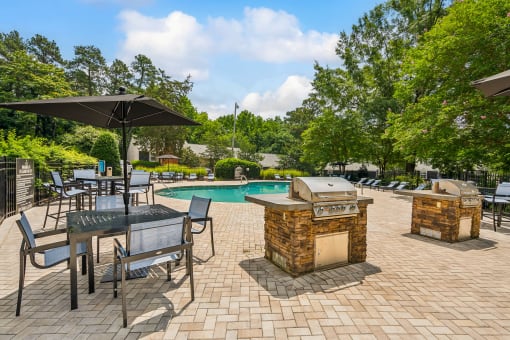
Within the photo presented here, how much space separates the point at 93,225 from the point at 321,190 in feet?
9.15

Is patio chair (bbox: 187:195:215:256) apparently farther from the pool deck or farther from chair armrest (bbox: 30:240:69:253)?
chair armrest (bbox: 30:240:69:253)

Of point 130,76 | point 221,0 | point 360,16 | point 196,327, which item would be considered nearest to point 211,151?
point 130,76

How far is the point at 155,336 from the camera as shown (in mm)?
2088

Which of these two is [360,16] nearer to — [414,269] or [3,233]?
[414,269]

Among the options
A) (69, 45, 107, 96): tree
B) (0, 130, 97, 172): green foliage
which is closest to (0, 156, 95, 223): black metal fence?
(0, 130, 97, 172): green foliage

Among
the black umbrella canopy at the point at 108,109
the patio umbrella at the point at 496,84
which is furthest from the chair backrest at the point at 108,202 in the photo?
the patio umbrella at the point at 496,84

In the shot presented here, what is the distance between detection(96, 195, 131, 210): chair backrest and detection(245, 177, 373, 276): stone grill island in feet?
7.34

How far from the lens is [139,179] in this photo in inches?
263

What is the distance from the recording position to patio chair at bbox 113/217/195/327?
2.31m

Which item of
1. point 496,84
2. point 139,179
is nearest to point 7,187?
point 139,179

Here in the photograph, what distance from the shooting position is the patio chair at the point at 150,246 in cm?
231

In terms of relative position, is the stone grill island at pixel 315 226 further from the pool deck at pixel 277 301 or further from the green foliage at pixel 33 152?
the green foliage at pixel 33 152

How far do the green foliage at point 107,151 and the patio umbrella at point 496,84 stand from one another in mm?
14935

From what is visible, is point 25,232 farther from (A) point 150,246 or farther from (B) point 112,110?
(B) point 112,110
